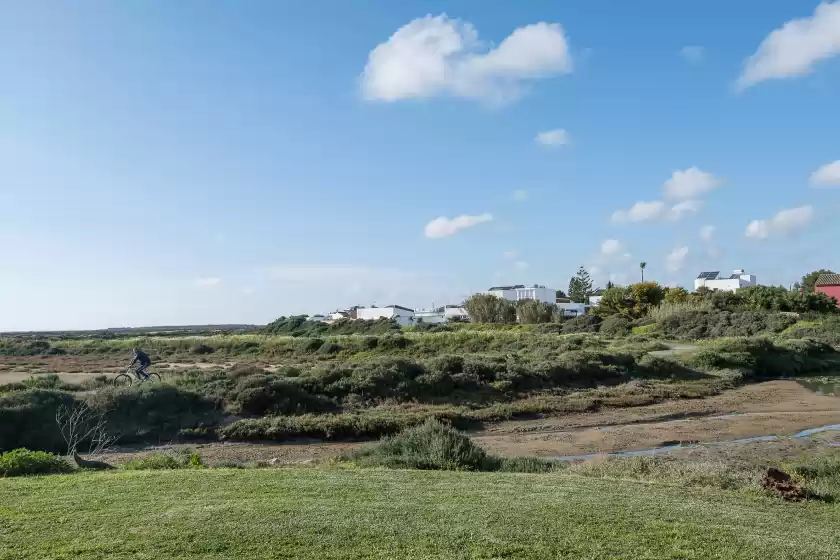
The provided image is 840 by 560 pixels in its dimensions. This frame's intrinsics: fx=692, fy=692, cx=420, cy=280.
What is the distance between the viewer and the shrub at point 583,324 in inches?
2741

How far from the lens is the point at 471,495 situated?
8062 millimetres

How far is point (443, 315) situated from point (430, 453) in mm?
108392

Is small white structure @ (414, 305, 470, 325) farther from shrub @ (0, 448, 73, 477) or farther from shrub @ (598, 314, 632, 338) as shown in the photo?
shrub @ (0, 448, 73, 477)

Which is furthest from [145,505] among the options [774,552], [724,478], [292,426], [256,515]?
[292,426]

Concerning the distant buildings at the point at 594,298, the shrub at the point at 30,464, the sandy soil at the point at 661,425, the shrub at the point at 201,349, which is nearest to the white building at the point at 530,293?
the distant buildings at the point at 594,298

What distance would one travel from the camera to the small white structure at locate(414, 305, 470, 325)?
111 m

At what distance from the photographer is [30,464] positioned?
9.93 metres

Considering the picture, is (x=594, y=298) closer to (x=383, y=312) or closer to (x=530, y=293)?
(x=530, y=293)

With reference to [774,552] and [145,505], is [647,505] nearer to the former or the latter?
[774,552]

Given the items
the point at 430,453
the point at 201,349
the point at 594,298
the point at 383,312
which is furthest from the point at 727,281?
the point at 430,453

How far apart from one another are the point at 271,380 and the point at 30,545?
19472 mm

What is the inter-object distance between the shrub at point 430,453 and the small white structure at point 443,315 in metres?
92.8

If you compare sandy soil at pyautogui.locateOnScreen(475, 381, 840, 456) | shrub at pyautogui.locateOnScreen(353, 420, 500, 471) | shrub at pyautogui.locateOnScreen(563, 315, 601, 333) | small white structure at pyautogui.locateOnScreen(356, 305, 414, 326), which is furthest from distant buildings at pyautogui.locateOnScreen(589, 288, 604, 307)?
shrub at pyautogui.locateOnScreen(353, 420, 500, 471)

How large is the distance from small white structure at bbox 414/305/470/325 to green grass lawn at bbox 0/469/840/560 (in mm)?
96847
